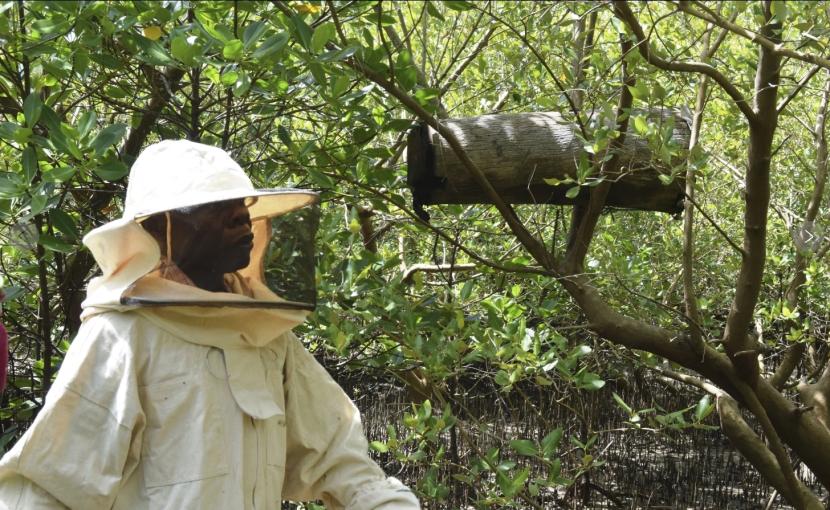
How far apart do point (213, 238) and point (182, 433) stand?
1.17 ft

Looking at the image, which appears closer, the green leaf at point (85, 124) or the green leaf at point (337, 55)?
the green leaf at point (337, 55)

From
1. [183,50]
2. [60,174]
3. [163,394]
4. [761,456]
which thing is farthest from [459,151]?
[761,456]

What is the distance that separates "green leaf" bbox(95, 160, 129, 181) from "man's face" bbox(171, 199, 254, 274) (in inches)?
24.2

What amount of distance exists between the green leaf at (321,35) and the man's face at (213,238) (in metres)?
0.46

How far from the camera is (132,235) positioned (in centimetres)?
167

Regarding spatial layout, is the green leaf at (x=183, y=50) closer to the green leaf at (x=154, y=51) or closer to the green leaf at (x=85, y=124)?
the green leaf at (x=154, y=51)

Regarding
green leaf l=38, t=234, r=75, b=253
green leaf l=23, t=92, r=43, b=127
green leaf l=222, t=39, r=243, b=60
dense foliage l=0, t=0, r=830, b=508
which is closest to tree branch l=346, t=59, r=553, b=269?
dense foliage l=0, t=0, r=830, b=508

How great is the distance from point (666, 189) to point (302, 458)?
1.52m

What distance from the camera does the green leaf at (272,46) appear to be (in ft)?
6.70

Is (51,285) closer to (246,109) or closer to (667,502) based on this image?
(246,109)

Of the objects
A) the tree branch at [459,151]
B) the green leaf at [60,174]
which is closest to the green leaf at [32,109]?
the green leaf at [60,174]

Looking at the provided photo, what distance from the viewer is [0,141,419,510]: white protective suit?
62.9 inches

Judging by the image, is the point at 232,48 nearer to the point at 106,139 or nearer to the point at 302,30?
the point at 302,30

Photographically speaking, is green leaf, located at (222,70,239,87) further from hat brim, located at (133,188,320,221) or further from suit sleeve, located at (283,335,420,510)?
suit sleeve, located at (283,335,420,510)
